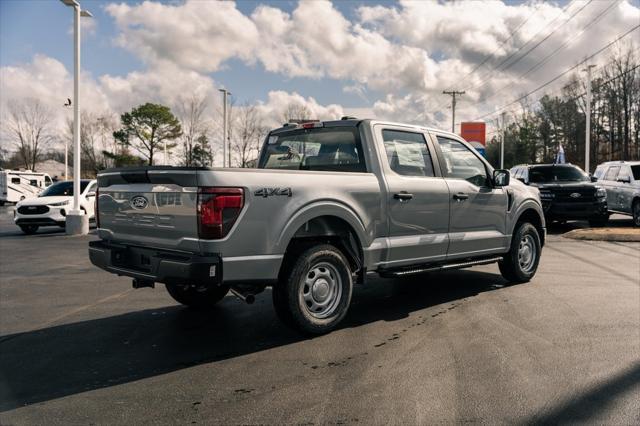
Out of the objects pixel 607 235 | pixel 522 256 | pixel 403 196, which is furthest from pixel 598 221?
pixel 403 196

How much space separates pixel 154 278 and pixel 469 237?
3.75 m

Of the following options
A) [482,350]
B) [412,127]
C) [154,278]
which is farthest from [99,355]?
[412,127]

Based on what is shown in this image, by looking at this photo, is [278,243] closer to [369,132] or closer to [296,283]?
[296,283]

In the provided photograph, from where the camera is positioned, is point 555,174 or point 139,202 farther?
point 555,174

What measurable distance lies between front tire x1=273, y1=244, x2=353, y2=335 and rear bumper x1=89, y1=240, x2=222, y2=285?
0.72 meters

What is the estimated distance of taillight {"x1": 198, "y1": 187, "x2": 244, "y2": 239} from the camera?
13.1 feet

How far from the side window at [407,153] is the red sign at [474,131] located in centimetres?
2547

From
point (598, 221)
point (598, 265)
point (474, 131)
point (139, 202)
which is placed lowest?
point (598, 265)

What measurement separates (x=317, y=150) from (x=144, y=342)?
2.63 m

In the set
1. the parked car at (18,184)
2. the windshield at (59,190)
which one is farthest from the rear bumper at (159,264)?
the parked car at (18,184)

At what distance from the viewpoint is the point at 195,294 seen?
5812mm

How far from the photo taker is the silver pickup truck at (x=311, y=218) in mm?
4074

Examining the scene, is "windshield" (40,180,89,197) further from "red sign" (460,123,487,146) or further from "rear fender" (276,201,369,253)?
"red sign" (460,123,487,146)

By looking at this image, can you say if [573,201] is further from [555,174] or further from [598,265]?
[598,265]
